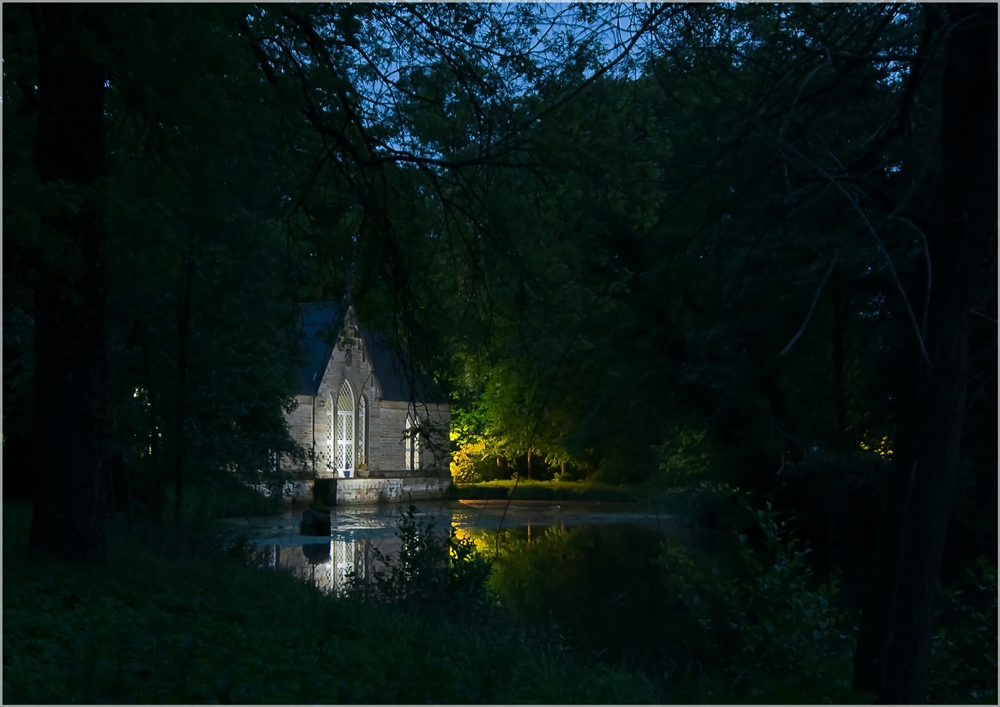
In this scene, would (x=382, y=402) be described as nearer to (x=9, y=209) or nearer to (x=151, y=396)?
(x=151, y=396)

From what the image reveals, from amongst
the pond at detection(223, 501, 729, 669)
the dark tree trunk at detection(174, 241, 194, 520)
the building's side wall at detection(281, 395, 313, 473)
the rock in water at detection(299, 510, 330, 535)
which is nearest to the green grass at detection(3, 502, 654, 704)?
the pond at detection(223, 501, 729, 669)

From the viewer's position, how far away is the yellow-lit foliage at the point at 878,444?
1549 centimetres

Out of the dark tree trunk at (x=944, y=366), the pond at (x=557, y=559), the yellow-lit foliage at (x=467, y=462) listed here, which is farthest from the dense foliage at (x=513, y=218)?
the yellow-lit foliage at (x=467, y=462)

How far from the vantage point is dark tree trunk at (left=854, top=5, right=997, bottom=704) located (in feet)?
17.3

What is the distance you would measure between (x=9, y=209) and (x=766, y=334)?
11.0m

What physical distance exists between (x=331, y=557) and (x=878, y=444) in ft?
32.8

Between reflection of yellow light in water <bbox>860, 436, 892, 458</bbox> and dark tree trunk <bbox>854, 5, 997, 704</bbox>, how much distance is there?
10644 mm

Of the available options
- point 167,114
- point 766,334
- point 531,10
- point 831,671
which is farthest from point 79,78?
point 766,334

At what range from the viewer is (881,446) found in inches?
639

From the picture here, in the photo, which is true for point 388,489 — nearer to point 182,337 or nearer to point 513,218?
point 182,337

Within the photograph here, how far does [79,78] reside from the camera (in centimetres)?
903

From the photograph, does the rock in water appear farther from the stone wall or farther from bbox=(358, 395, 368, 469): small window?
bbox=(358, 395, 368, 469): small window

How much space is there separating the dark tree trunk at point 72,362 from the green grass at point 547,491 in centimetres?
3412

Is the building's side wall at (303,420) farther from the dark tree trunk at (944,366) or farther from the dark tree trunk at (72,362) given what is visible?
the dark tree trunk at (944,366)
